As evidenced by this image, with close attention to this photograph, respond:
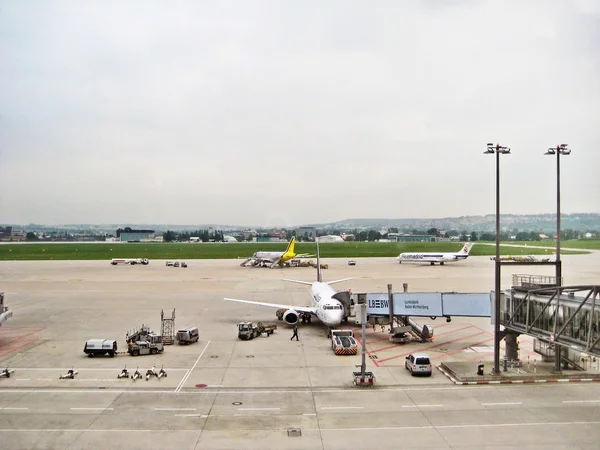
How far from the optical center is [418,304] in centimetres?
4138

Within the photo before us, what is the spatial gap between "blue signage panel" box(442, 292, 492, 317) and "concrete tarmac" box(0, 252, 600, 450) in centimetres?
277

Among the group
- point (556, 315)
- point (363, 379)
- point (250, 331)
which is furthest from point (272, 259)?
point (556, 315)

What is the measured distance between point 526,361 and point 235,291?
4707 centimetres

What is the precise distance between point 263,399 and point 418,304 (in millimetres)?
19137

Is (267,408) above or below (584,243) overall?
below

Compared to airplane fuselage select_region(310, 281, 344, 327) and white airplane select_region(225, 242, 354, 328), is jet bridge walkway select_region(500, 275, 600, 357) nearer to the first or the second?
airplane fuselage select_region(310, 281, 344, 327)

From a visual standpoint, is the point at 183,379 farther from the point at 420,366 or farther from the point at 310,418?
the point at 420,366

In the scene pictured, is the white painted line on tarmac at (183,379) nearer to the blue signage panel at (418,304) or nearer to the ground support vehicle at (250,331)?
the ground support vehicle at (250,331)

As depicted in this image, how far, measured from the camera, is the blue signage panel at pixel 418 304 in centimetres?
4094

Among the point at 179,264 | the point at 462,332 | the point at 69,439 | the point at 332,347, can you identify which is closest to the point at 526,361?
the point at 462,332

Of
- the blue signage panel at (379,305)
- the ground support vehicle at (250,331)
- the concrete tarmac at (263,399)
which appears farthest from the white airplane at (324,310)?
the blue signage panel at (379,305)

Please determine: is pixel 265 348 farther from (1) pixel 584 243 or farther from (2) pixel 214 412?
(1) pixel 584 243

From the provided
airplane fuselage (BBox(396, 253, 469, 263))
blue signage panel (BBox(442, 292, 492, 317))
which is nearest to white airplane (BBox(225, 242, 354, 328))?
blue signage panel (BBox(442, 292, 492, 317))

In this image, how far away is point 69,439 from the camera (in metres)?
21.2
